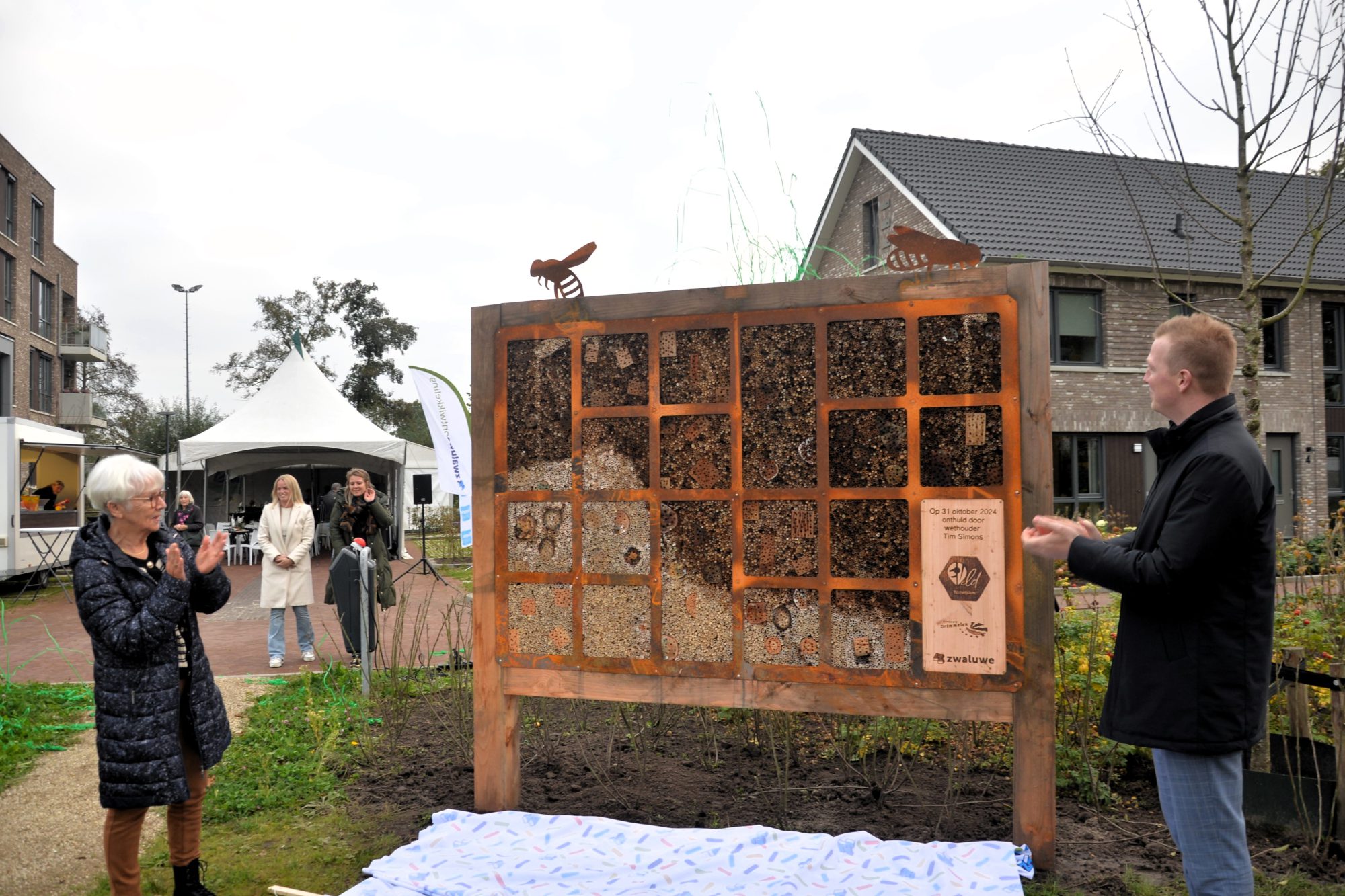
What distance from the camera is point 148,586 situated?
3.18 m

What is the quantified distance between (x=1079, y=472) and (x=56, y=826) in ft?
56.8

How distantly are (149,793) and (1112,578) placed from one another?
9.65ft

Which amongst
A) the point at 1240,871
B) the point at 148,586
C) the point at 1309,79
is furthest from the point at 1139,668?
the point at 1309,79

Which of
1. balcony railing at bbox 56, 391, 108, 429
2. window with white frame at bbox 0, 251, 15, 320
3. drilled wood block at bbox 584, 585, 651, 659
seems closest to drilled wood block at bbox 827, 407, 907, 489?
drilled wood block at bbox 584, 585, 651, 659

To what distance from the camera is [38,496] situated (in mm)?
16156

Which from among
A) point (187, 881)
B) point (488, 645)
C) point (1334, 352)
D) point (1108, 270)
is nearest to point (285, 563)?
point (488, 645)

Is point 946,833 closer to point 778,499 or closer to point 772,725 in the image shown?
point 772,725

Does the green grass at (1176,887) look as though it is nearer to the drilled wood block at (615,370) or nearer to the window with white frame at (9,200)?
the drilled wood block at (615,370)

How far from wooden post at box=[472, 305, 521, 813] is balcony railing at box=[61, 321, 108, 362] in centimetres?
4083

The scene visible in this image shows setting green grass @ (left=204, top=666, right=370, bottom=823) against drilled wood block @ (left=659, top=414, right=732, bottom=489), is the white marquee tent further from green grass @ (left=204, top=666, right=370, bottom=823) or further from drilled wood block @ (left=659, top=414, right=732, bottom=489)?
drilled wood block @ (left=659, top=414, right=732, bottom=489)

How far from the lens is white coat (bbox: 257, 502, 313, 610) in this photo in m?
7.80

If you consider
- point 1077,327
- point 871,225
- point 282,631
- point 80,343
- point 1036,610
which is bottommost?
point 282,631

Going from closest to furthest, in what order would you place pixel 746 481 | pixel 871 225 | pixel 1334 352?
1. pixel 746 481
2. pixel 1334 352
3. pixel 871 225

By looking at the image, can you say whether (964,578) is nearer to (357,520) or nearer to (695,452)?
(695,452)
